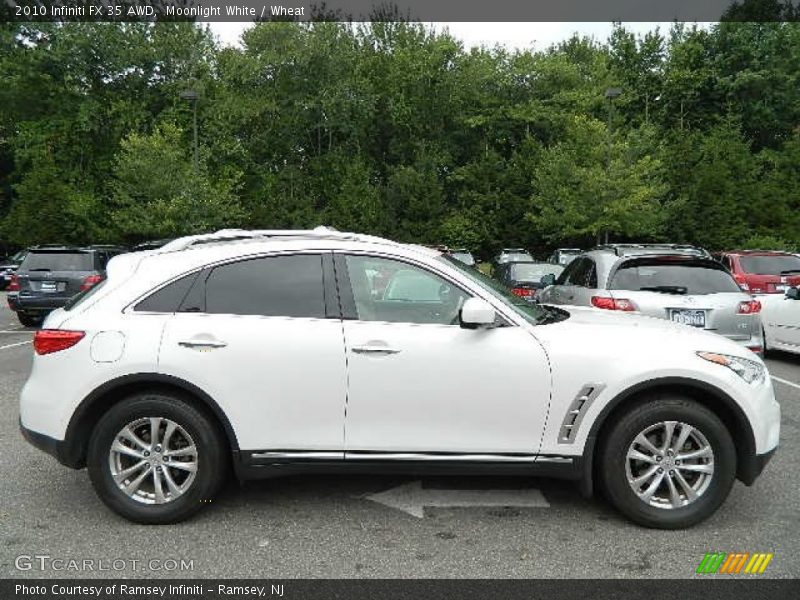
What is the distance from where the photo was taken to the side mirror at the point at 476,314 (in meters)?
4.24

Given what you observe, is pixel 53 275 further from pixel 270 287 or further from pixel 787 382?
pixel 787 382

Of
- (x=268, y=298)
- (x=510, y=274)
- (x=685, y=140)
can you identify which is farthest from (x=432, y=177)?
(x=268, y=298)

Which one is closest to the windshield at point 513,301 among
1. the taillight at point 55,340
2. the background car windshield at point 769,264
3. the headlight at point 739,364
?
the headlight at point 739,364

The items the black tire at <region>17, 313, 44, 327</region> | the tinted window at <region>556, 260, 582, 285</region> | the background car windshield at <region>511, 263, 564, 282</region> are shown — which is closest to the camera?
the tinted window at <region>556, 260, 582, 285</region>

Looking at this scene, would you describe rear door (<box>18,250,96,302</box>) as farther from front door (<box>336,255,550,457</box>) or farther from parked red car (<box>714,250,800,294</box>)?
front door (<box>336,255,550,457</box>)

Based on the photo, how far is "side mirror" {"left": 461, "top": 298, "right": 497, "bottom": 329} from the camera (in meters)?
4.24

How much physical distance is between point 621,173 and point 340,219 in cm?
1708

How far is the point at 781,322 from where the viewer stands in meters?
11.1

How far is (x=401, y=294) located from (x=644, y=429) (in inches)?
65.1

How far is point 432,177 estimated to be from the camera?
47406mm

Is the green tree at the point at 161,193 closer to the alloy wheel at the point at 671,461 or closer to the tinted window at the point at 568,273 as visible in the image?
the tinted window at the point at 568,273

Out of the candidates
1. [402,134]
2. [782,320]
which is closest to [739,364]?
[782,320]

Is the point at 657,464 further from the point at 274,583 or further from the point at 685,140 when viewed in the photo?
the point at 685,140

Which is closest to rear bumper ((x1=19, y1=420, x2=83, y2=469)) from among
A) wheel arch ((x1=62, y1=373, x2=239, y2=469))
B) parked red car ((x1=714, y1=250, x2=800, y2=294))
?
wheel arch ((x1=62, y1=373, x2=239, y2=469))
